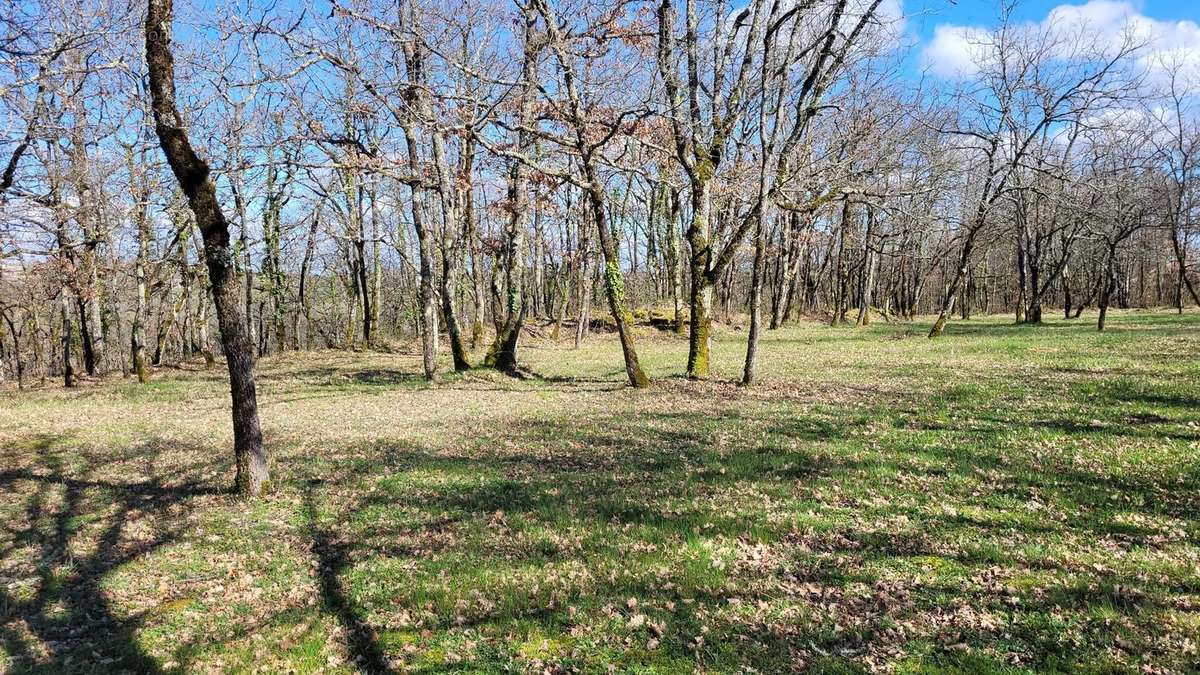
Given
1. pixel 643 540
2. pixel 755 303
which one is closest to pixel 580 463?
pixel 643 540

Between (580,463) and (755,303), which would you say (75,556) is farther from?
(755,303)

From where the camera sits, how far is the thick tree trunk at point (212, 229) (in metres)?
8.93

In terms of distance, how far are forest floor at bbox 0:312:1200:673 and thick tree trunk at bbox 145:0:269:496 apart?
3.61ft

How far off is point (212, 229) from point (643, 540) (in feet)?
25.5

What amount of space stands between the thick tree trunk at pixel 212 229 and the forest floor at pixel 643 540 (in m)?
1.10

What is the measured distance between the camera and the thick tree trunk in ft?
29.3

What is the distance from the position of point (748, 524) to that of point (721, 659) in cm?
Answer: 284

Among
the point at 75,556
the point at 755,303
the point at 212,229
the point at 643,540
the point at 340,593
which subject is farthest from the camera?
the point at 755,303

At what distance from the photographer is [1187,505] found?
286 inches

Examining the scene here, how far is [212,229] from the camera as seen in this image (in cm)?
931

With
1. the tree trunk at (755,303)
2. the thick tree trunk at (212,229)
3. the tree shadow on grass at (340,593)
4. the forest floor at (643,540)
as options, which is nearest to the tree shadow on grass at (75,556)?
the forest floor at (643,540)

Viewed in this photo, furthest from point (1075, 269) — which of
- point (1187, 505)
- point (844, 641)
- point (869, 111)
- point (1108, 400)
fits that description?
point (844, 641)

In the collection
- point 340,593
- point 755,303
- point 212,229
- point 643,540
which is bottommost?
point 340,593

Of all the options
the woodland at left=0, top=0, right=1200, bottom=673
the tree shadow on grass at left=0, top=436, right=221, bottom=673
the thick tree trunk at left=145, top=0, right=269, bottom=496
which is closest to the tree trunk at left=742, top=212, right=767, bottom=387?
the woodland at left=0, top=0, right=1200, bottom=673
